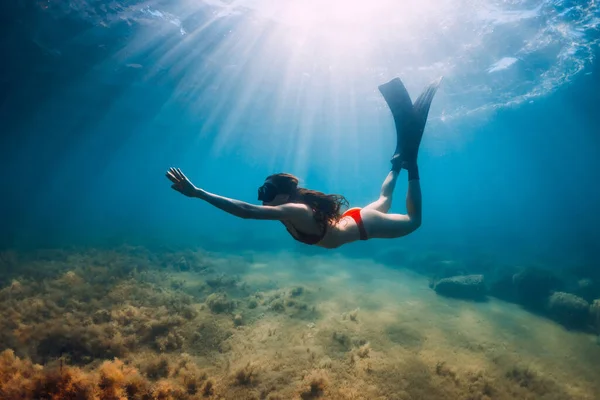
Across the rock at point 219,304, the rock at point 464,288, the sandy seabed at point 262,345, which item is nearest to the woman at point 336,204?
the sandy seabed at point 262,345

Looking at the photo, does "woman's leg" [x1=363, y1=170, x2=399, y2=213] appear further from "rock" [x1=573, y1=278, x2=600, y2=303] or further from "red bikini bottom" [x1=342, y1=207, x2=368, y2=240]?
"rock" [x1=573, y1=278, x2=600, y2=303]

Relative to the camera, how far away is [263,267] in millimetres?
19141

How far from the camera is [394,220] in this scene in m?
4.95

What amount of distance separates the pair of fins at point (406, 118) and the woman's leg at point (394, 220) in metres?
0.59

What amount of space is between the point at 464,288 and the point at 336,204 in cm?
1350

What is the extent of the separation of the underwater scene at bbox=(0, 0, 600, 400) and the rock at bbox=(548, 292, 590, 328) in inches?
2.6

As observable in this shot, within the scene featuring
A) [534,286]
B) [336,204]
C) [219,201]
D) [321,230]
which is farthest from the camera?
[534,286]

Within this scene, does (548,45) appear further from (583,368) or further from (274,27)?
(583,368)

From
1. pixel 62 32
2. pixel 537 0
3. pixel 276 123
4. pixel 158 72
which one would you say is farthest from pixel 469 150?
pixel 62 32

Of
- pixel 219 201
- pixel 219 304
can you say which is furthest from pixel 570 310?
pixel 219 201

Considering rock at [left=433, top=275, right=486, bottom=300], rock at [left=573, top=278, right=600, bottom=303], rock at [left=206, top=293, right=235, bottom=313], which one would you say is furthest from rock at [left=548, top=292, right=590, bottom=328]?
A: rock at [left=206, top=293, right=235, bottom=313]

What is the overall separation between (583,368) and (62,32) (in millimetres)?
26780

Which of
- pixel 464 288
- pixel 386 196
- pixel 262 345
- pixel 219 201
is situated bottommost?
pixel 262 345

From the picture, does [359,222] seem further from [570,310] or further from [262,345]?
[570,310]
